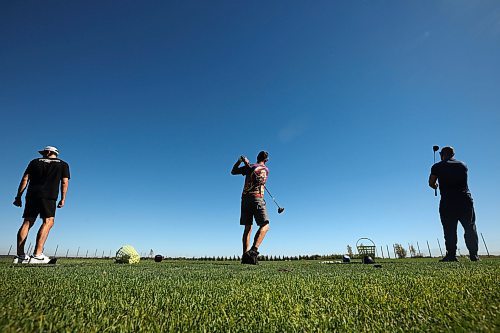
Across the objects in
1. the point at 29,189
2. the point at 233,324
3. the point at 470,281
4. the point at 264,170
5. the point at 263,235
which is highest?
the point at 264,170

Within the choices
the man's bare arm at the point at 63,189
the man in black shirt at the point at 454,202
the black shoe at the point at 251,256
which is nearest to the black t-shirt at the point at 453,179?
the man in black shirt at the point at 454,202

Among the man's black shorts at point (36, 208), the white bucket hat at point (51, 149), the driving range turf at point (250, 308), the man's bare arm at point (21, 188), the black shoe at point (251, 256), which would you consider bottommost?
the driving range turf at point (250, 308)

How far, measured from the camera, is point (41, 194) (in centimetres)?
502

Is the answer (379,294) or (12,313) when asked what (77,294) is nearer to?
(12,313)

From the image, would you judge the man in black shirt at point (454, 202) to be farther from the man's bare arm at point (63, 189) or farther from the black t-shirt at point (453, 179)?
the man's bare arm at point (63, 189)

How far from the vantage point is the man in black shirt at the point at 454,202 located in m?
7.01

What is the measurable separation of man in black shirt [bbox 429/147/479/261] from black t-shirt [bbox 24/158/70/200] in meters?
9.08

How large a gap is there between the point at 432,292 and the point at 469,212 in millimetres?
7001

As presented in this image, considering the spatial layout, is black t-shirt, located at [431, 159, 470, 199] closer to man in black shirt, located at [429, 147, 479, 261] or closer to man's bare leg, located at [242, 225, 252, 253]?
man in black shirt, located at [429, 147, 479, 261]

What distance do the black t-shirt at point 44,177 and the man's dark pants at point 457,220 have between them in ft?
29.9

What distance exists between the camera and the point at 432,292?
172 cm

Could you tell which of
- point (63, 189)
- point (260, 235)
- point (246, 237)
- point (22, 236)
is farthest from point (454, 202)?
point (22, 236)

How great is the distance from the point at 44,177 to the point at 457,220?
9.75 m

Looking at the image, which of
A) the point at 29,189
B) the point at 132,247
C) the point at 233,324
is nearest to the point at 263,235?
the point at 132,247
